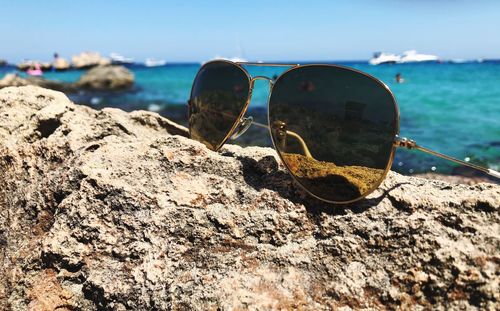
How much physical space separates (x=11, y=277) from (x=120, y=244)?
20.9 inches

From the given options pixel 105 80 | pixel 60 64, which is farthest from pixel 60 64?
pixel 105 80

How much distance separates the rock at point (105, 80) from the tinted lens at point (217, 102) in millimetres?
26099

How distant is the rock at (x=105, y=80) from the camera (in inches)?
1056

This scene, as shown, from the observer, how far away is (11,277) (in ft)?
5.43

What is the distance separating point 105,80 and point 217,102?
27.2 metres

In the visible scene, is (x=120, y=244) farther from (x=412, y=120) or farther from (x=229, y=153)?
(x=412, y=120)

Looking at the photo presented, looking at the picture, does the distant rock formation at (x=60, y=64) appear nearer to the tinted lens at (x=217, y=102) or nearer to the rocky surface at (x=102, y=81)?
the rocky surface at (x=102, y=81)

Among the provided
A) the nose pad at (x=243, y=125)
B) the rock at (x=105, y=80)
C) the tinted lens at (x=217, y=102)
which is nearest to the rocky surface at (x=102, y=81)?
the rock at (x=105, y=80)

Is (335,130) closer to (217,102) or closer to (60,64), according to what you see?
(217,102)

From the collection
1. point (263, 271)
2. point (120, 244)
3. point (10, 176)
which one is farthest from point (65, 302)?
point (10, 176)

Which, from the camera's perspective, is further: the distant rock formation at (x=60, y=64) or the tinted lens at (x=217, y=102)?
the distant rock formation at (x=60, y=64)

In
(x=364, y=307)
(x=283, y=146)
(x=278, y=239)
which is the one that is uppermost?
(x=283, y=146)

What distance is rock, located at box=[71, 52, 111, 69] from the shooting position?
58625 mm

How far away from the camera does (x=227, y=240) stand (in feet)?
5.09
